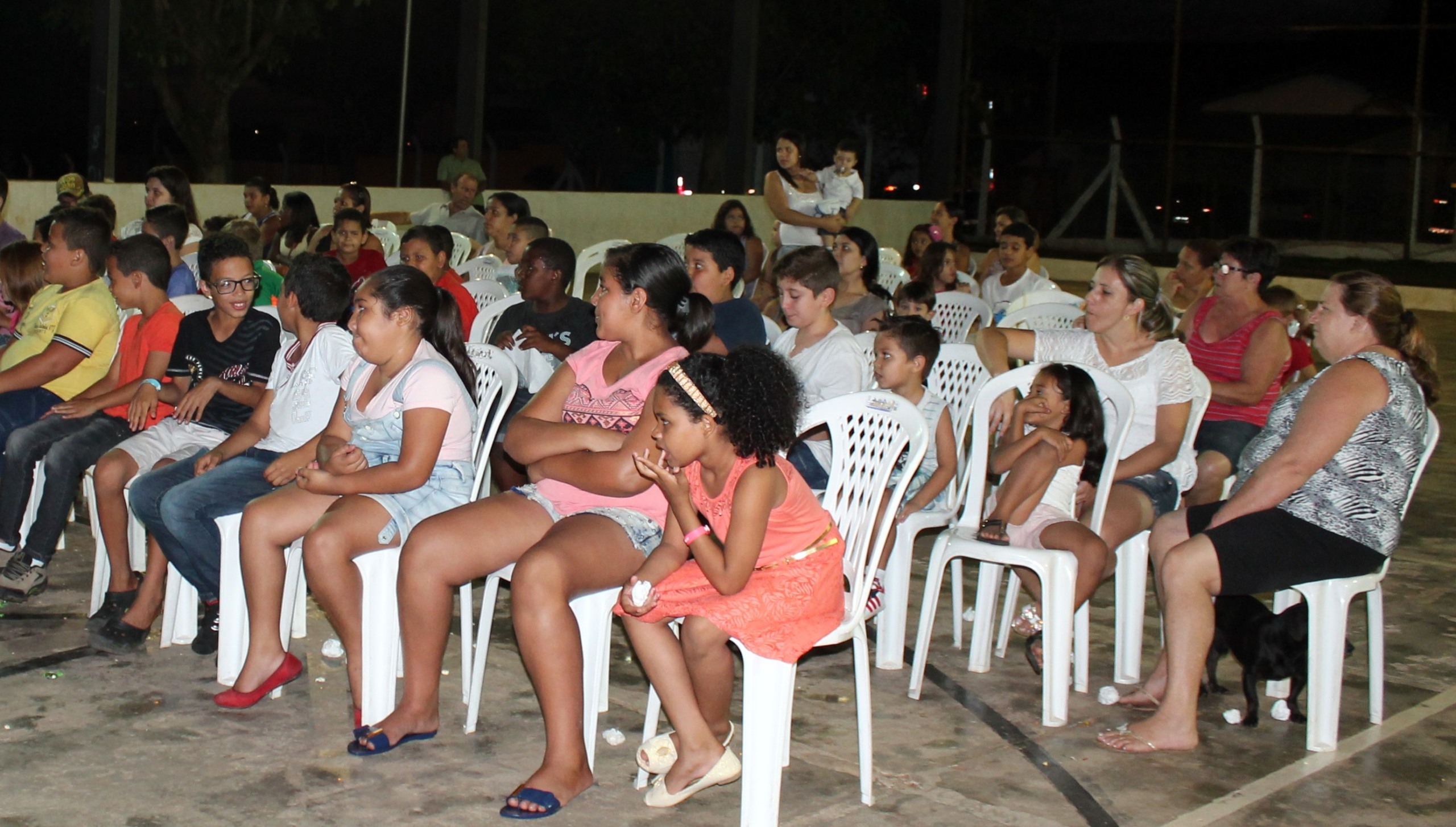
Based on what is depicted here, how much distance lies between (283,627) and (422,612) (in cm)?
77

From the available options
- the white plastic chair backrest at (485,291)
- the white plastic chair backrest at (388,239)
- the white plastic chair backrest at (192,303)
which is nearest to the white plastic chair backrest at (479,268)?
the white plastic chair backrest at (485,291)

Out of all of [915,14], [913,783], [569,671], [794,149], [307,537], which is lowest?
[913,783]

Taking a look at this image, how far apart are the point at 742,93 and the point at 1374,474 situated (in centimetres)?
1338

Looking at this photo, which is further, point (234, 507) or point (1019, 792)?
point (234, 507)

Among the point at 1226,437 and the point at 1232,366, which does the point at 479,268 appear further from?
the point at 1226,437

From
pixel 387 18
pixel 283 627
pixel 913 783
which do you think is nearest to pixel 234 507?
pixel 283 627

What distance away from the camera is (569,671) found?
133 inches

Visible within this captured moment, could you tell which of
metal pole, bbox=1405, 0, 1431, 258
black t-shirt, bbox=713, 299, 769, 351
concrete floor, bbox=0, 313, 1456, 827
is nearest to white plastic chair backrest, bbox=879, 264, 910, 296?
black t-shirt, bbox=713, 299, 769, 351

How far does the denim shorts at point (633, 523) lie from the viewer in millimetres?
3639

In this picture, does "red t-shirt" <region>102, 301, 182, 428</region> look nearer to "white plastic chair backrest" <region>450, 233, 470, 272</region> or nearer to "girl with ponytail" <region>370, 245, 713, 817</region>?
"girl with ponytail" <region>370, 245, 713, 817</region>

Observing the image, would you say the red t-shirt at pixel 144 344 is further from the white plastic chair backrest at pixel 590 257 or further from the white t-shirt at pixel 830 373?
the white plastic chair backrest at pixel 590 257

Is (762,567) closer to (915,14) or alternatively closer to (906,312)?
(906,312)

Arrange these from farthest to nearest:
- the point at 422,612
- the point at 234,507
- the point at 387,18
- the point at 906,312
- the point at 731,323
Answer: the point at 387,18 → the point at 906,312 → the point at 731,323 → the point at 234,507 → the point at 422,612

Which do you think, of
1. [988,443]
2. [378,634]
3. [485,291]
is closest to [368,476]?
[378,634]
